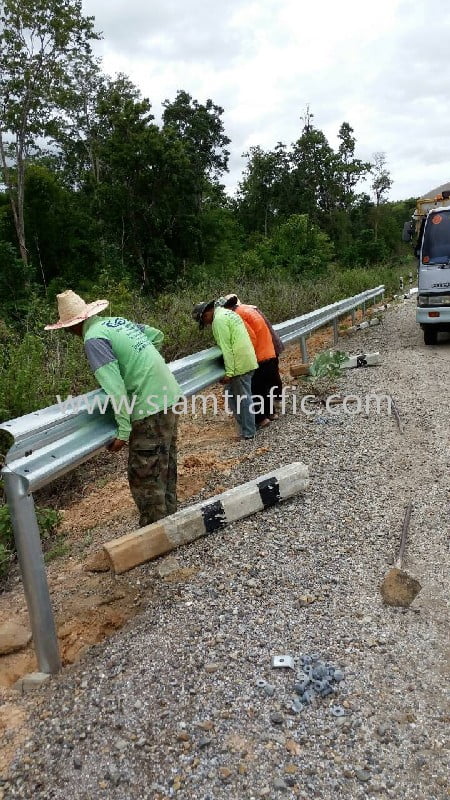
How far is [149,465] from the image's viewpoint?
3812mm

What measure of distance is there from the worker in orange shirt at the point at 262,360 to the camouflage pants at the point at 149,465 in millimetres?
2384

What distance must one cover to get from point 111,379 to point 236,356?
2.49 metres

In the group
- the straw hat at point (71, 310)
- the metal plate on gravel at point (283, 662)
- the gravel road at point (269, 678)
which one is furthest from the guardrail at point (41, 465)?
the metal plate on gravel at point (283, 662)

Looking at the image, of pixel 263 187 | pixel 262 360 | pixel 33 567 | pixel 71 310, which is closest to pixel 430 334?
pixel 262 360

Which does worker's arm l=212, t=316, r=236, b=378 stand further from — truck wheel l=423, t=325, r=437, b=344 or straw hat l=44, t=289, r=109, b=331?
truck wheel l=423, t=325, r=437, b=344

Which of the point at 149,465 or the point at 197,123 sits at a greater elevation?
the point at 197,123

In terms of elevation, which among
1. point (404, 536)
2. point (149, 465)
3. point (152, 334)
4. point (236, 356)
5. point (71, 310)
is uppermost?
point (71, 310)

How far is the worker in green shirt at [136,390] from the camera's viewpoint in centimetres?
342

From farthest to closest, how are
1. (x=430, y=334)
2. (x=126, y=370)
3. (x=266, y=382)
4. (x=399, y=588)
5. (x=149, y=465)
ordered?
(x=430, y=334) < (x=266, y=382) < (x=149, y=465) < (x=126, y=370) < (x=399, y=588)

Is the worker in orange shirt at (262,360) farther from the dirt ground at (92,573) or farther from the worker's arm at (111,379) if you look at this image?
the worker's arm at (111,379)

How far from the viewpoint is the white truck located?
31.9ft

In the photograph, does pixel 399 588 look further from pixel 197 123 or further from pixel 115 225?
pixel 197 123

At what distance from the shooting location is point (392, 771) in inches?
76.4

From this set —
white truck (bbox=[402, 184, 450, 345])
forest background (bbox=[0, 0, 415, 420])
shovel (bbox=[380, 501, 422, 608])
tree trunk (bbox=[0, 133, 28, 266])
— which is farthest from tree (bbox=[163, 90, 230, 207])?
shovel (bbox=[380, 501, 422, 608])
